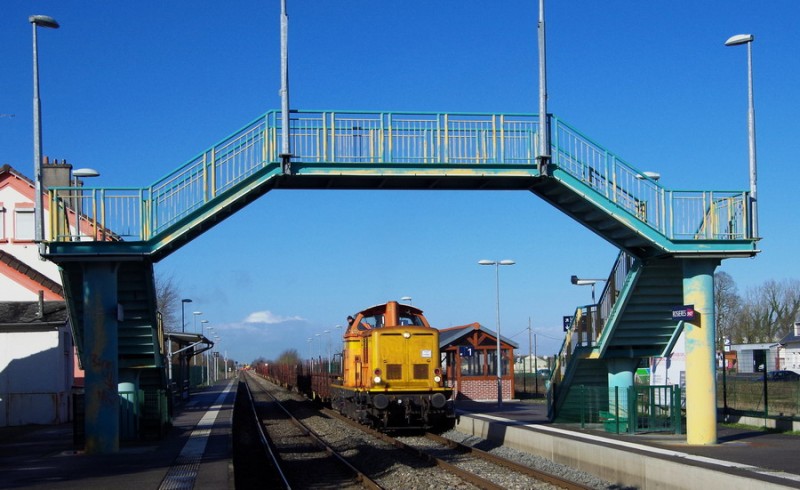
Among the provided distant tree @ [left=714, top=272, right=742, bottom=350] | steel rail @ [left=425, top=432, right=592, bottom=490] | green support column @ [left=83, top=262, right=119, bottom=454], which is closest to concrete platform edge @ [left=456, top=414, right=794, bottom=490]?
steel rail @ [left=425, top=432, right=592, bottom=490]

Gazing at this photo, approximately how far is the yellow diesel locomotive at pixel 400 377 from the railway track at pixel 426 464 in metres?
0.59

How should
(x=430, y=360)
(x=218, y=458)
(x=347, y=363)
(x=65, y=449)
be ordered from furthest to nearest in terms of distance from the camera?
1. (x=347, y=363)
2. (x=430, y=360)
3. (x=65, y=449)
4. (x=218, y=458)

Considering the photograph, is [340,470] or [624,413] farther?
[624,413]

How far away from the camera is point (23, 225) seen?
44.0 metres

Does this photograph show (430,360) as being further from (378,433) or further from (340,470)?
(340,470)

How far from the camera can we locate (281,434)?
2770cm

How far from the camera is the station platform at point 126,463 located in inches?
563

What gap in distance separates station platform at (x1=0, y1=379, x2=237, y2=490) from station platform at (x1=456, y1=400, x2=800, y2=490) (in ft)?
21.9

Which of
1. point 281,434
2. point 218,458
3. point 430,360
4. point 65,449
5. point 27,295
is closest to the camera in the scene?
point 218,458

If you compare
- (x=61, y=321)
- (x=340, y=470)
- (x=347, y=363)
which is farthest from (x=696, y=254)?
(x=61, y=321)

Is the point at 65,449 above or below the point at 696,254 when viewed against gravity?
below

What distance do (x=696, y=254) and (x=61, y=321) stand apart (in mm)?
22003

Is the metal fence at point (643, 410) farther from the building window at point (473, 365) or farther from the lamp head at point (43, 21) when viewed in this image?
the building window at point (473, 365)

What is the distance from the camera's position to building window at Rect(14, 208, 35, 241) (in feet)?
144
